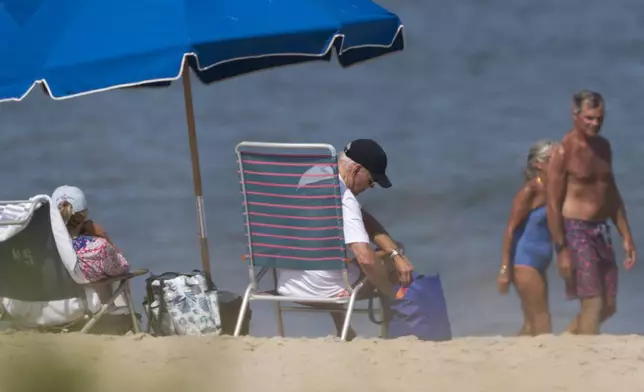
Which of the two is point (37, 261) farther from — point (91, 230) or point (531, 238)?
point (531, 238)

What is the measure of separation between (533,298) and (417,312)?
68cm

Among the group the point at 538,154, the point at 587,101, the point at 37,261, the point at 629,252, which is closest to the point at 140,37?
the point at 37,261

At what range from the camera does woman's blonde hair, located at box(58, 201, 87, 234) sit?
4.68 metres

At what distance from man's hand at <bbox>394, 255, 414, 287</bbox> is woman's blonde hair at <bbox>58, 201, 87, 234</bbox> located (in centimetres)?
133

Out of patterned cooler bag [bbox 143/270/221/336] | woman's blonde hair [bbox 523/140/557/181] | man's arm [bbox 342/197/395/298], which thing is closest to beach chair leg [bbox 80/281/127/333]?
patterned cooler bag [bbox 143/270/221/336]

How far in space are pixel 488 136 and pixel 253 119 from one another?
1.94 metres

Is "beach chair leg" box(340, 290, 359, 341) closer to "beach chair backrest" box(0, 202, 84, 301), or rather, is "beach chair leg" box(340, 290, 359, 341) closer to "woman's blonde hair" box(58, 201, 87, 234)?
"beach chair backrest" box(0, 202, 84, 301)

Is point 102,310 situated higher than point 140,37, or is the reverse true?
point 140,37

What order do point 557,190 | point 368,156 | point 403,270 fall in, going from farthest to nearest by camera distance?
point 557,190, point 368,156, point 403,270

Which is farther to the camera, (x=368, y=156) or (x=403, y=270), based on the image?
(x=368, y=156)

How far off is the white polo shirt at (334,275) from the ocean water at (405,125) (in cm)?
324

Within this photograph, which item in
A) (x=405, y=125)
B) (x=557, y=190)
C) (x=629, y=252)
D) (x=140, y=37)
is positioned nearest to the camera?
(x=140, y=37)

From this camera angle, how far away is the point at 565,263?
4.71 metres

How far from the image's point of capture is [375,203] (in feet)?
28.1
